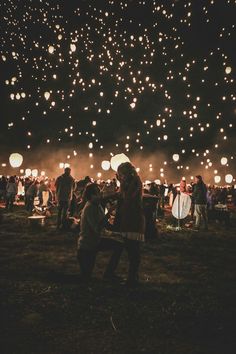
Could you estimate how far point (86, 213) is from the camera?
595 cm

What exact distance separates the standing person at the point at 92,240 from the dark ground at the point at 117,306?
0.29 metres

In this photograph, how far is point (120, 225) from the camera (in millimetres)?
5879

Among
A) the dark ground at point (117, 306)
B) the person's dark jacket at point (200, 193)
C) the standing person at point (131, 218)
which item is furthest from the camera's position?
the person's dark jacket at point (200, 193)

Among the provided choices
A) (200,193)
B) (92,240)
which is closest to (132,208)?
(92,240)

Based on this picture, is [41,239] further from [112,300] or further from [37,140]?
[37,140]

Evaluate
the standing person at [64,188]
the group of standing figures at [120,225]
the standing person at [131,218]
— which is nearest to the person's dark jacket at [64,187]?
the standing person at [64,188]

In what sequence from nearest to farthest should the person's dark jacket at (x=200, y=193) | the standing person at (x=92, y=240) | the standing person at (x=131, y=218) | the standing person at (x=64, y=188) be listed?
the standing person at (x=131, y=218) < the standing person at (x=92, y=240) < the standing person at (x=64, y=188) < the person's dark jacket at (x=200, y=193)

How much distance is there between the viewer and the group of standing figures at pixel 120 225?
5.68 metres

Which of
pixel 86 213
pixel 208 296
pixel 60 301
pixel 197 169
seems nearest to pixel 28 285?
pixel 60 301

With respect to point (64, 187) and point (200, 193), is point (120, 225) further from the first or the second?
point (200, 193)

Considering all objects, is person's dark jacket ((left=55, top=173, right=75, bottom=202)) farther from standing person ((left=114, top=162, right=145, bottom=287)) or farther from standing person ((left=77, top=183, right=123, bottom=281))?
standing person ((left=114, top=162, right=145, bottom=287))

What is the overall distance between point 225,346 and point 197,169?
52.1 meters

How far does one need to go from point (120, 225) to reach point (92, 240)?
52 centimetres

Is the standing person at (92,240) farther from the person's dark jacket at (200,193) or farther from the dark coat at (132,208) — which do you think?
the person's dark jacket at (200,193)
